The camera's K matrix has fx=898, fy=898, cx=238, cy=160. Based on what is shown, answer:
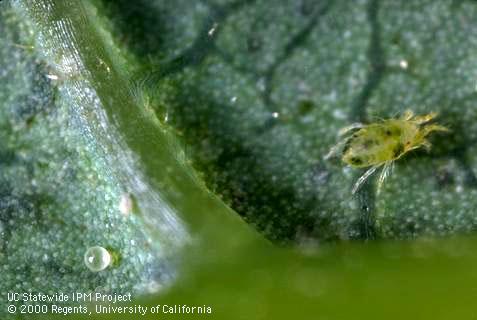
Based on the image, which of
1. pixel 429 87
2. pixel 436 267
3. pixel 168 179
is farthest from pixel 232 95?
pixel 436 267

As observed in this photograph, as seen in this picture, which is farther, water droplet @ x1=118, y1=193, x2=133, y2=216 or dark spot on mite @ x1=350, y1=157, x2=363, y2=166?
water droplet @ x1=118, y1=193, x2=133, y2=216

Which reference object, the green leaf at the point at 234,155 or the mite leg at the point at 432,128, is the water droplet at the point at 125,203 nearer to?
the green leaf at the point at 234,155

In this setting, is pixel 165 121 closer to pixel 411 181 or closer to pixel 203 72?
pixel 203 72

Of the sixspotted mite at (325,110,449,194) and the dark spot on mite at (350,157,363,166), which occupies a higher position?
the sixspotted mite at (325,110,449,194)

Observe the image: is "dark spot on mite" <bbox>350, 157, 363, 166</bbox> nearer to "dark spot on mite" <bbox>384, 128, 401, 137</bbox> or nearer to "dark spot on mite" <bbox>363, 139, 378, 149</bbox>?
"dark spot on mite" <bbox>363, 139, 378, 149</bbox>

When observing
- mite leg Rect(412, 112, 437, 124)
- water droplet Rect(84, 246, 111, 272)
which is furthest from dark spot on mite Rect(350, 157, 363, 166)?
water droplet Rect(84, 246, 111, 272)

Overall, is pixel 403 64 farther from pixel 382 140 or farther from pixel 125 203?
pixel 125 203

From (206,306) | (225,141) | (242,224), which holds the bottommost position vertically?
(206,306)

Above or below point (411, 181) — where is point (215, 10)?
above
